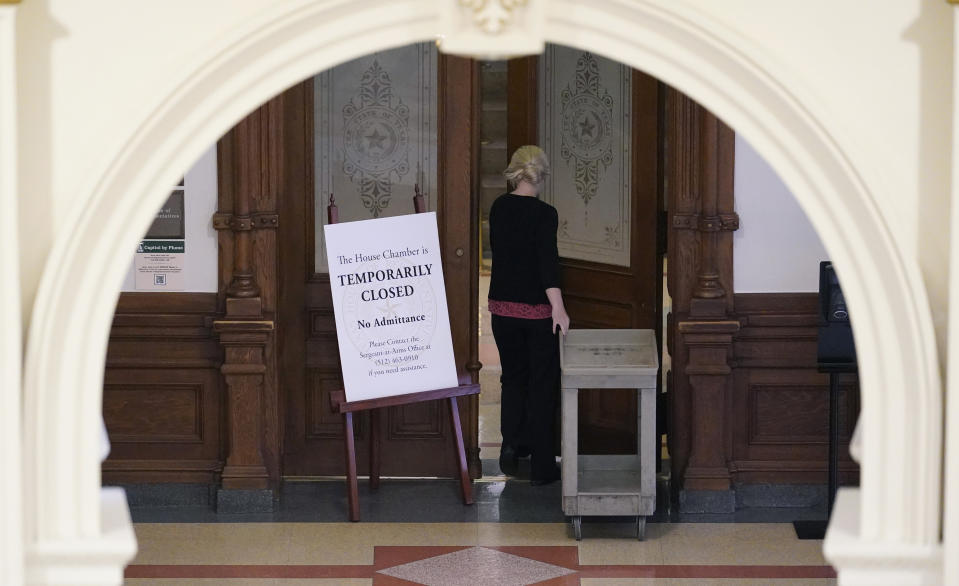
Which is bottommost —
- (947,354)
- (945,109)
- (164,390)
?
(164,390)

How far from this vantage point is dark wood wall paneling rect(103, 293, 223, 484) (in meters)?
6.21

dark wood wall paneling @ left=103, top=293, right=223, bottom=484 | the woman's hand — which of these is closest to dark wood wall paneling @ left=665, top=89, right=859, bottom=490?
the woman's hand

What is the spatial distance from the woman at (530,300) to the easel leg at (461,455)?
41cm

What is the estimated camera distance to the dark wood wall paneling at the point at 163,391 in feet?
20.4

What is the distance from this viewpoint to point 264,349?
6.15 metres

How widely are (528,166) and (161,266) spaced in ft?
5.59

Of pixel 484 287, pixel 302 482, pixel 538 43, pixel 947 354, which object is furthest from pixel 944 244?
pixel 484 287

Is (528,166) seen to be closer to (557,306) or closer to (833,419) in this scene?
(557,306)

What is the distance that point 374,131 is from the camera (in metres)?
6.48

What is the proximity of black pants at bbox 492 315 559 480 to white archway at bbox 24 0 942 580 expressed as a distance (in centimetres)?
394

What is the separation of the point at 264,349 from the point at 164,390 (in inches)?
20.3

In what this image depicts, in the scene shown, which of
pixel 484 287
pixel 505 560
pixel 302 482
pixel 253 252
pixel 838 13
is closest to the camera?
pixel 838 13

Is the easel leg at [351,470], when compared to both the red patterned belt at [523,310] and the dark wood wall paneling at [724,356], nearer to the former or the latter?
the red patterned belt at [523,310]

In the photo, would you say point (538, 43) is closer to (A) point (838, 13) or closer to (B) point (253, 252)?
(A) point (838, 13)
